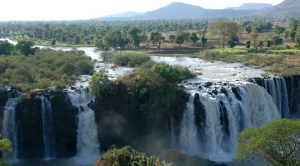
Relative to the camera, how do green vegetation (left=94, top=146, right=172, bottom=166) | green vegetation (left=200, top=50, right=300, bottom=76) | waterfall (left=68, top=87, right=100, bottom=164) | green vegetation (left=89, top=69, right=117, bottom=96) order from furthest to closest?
green vegetation (left=200, top=50, right=300, bottom=76) → green vegetation (left=89, top=69, right=117, bottom=96) → waterfall (left=68, top=87, right=100, bottom=164) → green vegetation (left=94, top=146, right=172, bottom=166)

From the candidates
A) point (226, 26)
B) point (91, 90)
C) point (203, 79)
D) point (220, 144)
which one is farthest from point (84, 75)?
point (226, 26)

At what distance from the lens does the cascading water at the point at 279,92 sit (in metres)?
33.2

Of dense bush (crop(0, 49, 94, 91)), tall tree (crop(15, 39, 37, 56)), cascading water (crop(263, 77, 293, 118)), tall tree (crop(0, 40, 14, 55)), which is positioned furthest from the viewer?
tall tree (crop(0, 40, 14, 55))

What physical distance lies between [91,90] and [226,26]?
5688 cm

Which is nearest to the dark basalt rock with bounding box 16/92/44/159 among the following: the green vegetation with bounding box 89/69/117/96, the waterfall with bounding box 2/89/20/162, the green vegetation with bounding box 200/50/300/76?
the waterfall with bounding box 2/89/20/162

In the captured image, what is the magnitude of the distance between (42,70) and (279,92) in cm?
2808

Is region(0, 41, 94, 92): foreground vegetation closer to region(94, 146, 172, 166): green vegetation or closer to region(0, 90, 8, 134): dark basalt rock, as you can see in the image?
region(0, 90, 8, 134): dark basalt rock

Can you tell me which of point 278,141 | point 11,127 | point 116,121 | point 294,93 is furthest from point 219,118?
point 11,127

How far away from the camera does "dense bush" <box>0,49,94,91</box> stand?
29444mm

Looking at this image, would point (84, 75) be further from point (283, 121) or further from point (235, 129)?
point (283, 121)

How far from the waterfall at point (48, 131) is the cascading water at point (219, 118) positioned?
38.6 ft

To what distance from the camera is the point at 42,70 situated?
35.1 m

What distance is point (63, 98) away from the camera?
26891mm

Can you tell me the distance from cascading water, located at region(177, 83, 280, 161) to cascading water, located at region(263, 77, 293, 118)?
291 centimetres
